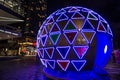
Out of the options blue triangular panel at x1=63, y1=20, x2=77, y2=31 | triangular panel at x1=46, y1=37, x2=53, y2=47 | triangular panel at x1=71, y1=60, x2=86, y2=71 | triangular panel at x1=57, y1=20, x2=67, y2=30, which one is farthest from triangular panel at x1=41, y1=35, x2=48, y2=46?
triangular panel at x1=71, y1=60, x2=86, y2=71

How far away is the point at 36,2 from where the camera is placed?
142875mm

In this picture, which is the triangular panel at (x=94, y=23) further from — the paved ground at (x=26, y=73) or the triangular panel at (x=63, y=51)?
the paved ground at (x=26, y=73)

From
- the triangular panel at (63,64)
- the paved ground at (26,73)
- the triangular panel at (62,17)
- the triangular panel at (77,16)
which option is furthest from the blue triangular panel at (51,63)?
the triangular panel at (77,16)

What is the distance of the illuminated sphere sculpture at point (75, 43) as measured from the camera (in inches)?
443

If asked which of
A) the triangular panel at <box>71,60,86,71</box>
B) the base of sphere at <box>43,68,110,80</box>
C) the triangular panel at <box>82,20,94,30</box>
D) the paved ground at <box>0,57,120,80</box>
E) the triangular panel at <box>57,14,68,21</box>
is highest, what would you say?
the triangular panel at <box>57,14,68,21</box>

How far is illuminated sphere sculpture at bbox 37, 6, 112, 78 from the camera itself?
11242 millimetres

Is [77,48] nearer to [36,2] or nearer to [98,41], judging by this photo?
[98,41]

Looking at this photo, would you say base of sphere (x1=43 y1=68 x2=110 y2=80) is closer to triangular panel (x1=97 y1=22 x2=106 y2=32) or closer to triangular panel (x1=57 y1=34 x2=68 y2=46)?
triangular panel (x1=57 y1=34 x2=68 y2=46)

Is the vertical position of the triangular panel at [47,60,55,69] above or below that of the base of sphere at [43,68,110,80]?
above

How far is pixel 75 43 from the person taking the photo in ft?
36.8

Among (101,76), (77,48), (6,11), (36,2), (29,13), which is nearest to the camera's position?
(77,48)

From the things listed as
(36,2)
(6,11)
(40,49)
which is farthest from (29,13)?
(40,49)

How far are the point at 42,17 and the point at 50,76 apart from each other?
135 metres

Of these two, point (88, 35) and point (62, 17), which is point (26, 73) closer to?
point (62, 17)
